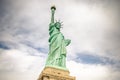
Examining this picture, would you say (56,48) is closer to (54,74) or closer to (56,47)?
(56,47)

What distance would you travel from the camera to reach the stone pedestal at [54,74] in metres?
27.2

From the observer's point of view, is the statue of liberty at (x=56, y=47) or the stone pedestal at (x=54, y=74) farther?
the statue of liberty at (x=56, y=47)

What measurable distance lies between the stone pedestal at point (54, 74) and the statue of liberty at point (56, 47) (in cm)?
74

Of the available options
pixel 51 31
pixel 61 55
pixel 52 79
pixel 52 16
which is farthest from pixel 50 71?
pixel 52 16

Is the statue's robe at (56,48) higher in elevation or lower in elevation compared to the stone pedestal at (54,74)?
higher

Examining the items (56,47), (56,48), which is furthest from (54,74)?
(56,47)

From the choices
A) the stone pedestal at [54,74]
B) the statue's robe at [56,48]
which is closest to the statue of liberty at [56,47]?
the statue's robe at [56,48]

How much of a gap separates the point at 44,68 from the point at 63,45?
14.3 feet

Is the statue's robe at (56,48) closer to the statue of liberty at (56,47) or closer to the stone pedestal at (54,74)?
the statue of liberty at (56,47)

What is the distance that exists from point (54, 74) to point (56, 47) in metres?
4.27

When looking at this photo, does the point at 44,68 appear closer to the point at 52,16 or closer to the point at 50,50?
the point at 50,50

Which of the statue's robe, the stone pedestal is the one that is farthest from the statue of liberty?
the stone pedestal

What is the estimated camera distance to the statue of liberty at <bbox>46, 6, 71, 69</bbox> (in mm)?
29656

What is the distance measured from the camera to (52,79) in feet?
89.2
